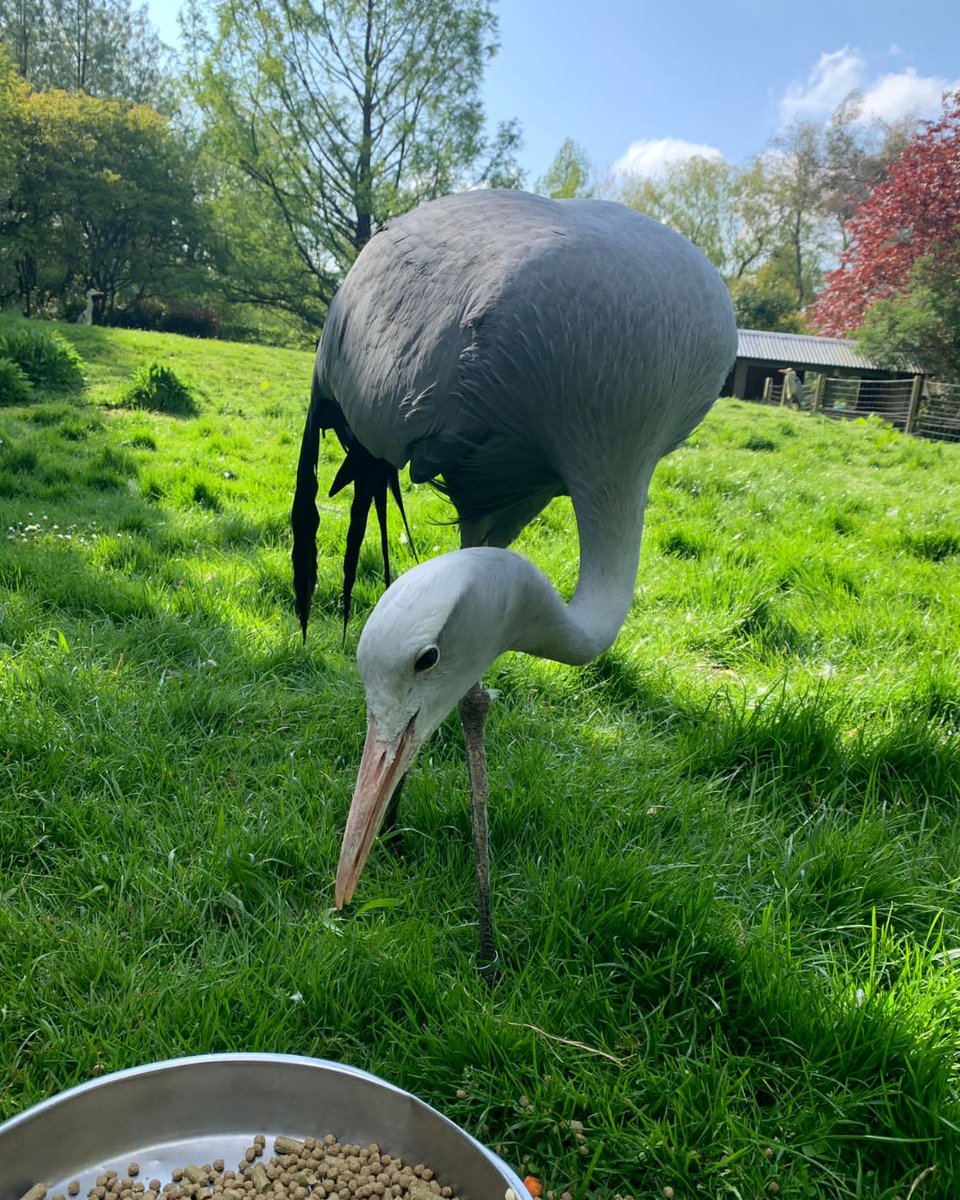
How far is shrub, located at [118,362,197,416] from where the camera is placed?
768cm

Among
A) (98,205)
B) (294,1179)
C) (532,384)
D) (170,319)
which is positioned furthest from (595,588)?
(98,205)

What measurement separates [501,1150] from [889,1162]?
0.66 m

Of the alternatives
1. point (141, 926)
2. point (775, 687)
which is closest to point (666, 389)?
point (775, 687)

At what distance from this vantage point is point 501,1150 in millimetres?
1437

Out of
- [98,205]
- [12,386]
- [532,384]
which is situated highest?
[98,205]

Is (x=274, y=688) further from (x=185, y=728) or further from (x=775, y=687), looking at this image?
(x=775, y=687)

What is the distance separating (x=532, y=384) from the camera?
5.91 ft

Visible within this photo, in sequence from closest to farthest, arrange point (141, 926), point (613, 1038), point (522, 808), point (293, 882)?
point (613, 1038) < point (141, 926) < point (293, 882) < point (522, 808)

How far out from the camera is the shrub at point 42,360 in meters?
7.83

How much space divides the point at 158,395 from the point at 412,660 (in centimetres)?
726

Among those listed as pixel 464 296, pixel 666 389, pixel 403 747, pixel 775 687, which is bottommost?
pixel 775 687

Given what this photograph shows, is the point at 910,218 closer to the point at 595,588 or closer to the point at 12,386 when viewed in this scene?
the point at 12,386

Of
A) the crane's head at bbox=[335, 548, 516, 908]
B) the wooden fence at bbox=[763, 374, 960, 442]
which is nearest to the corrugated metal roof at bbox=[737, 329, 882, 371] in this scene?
the wooden fence at bbox=[763, 374, 960, 442]

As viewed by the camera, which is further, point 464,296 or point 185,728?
point 185,728
